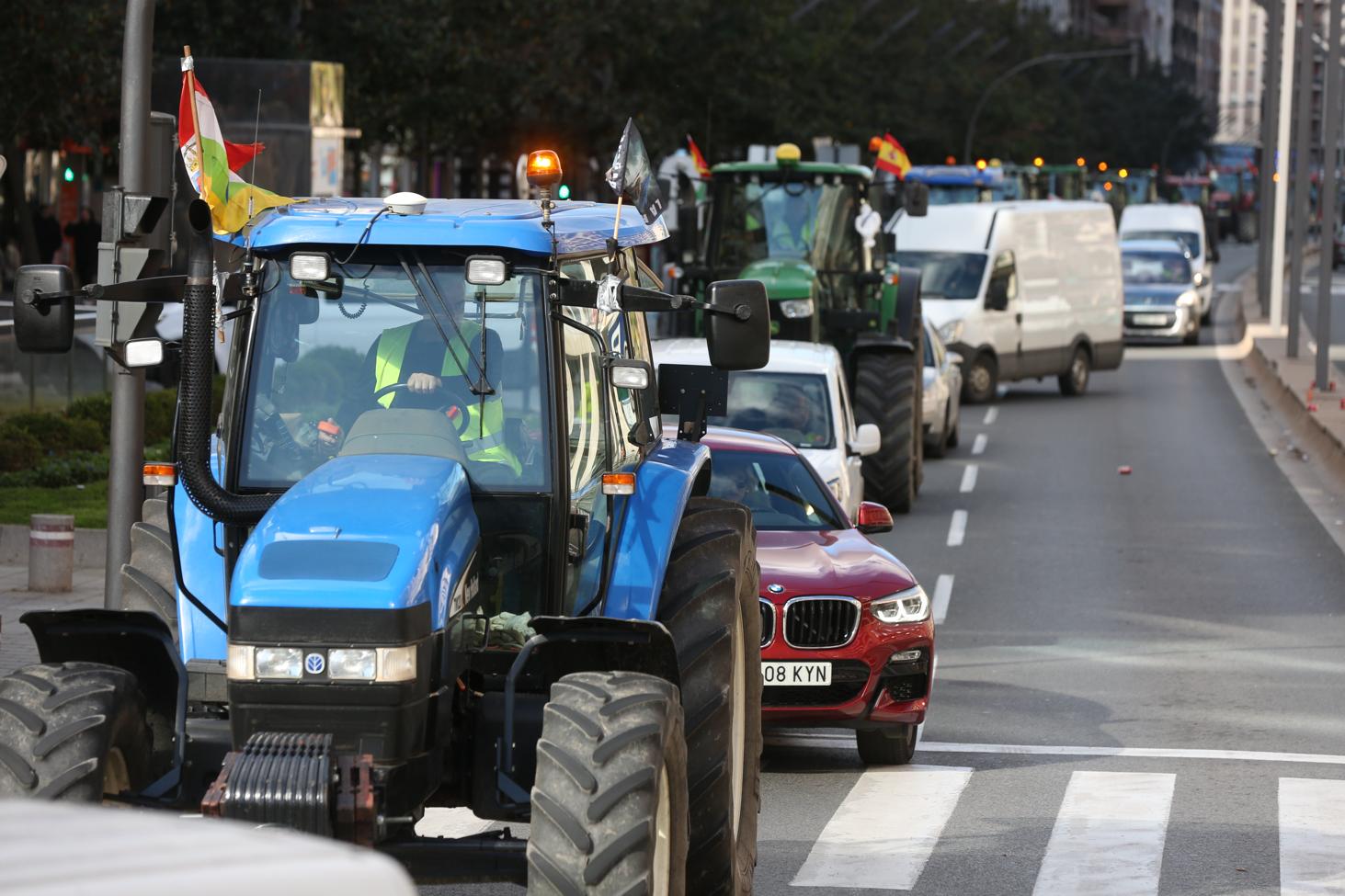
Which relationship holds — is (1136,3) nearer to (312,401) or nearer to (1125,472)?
(1125,472)

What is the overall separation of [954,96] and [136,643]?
2939 inches

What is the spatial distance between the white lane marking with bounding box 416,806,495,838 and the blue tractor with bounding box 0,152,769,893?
1.61 metres

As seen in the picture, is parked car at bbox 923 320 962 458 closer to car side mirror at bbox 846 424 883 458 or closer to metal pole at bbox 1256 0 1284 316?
car side mirror at bbox 846 424 883 458

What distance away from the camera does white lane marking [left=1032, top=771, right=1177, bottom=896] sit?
898 cm

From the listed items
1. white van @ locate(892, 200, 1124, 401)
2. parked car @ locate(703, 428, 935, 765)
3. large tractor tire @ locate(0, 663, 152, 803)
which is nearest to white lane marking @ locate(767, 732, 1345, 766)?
parked car @ locate(703, 428, 935, 765)

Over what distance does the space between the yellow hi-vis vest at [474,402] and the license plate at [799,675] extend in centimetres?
434

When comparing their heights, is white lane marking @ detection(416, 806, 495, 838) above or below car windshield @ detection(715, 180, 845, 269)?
below

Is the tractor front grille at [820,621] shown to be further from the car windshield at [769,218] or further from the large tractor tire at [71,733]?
the car windshield at [769,218]

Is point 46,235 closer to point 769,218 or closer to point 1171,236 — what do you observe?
point 769,218

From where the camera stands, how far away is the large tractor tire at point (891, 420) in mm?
21703

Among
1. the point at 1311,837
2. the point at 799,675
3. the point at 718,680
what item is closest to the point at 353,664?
the point at 718,680

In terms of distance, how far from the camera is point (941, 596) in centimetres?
1738

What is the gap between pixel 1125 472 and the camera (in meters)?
25.6

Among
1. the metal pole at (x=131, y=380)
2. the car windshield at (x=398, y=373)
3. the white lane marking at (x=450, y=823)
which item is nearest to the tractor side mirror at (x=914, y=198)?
the metal pole at (x=131, y=380)
